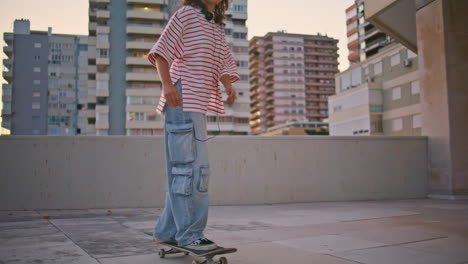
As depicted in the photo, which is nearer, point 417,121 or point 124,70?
point 417,121

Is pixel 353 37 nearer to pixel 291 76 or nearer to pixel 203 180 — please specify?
pixel 291 76

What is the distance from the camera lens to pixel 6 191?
19.4ft

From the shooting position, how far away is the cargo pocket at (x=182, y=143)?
247 centimetres

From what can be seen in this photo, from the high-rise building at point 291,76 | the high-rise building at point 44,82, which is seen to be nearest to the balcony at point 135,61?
the high-rise building at point 44,82

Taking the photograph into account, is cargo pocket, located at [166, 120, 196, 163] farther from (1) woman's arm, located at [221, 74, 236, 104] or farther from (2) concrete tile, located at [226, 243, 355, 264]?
(2) concrete tile, located at [226, 243, 355, 264]

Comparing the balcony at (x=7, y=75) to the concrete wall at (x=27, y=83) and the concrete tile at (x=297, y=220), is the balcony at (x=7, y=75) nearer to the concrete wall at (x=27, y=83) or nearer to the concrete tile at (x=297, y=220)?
the concrete wall at (x=27, y=83)

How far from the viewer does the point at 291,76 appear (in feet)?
416

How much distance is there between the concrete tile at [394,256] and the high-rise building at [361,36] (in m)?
68.9

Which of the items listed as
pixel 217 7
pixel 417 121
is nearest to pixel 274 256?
pixel 217 7

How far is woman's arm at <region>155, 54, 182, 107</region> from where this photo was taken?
8.11 ft

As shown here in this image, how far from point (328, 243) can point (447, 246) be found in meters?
0.82

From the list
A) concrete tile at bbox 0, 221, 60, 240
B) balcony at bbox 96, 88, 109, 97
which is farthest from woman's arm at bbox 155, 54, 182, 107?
balcony at bbox 96, 88, 109, 97

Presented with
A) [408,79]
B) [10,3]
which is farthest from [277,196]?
[10,3]

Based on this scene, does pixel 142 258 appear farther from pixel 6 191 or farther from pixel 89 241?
pixel 6 191
